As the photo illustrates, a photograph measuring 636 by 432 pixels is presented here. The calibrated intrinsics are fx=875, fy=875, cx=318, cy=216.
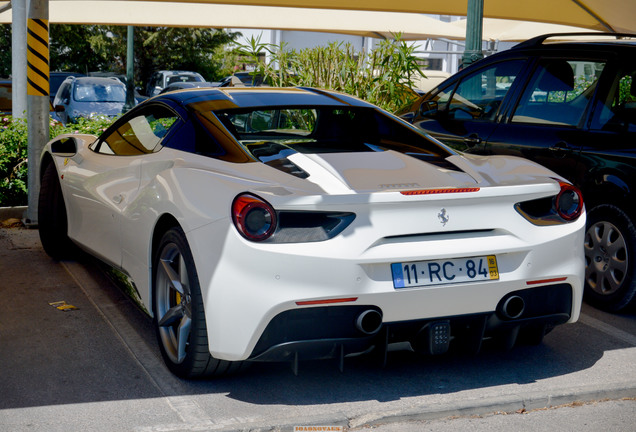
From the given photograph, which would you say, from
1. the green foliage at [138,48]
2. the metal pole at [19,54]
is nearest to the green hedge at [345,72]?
the metal pole at [19,54]

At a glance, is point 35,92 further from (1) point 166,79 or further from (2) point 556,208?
(1) point 166,79

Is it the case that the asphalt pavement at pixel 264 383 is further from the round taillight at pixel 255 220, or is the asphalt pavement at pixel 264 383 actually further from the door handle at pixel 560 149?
the door handle at pixel 560 149

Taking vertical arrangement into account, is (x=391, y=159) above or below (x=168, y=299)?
above

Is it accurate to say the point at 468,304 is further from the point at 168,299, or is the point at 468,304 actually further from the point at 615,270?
the point at 615,270

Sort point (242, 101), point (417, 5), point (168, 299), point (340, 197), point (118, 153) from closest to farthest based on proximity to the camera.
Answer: point (340, 197) → point (168, 299) → point (242, 101) → point (118, 153) → point (417, 5)

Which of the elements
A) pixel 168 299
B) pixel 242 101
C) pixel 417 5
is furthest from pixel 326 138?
pixel 417 5

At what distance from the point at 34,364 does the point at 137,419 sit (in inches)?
37.5

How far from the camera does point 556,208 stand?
13.5 ft

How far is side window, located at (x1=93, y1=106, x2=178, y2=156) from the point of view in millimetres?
4891

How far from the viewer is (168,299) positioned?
14.3 feet

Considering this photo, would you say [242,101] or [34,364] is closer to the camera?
[34,364]

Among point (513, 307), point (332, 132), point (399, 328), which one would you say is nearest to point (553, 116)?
point (332, 132)

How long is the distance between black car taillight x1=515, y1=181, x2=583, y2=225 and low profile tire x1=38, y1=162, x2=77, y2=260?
369 centimetres

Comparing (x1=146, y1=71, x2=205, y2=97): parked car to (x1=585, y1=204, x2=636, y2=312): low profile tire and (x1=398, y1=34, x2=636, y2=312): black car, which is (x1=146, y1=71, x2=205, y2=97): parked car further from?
(x1=585, y1=204, x2=636, y2=312): low profile tire
